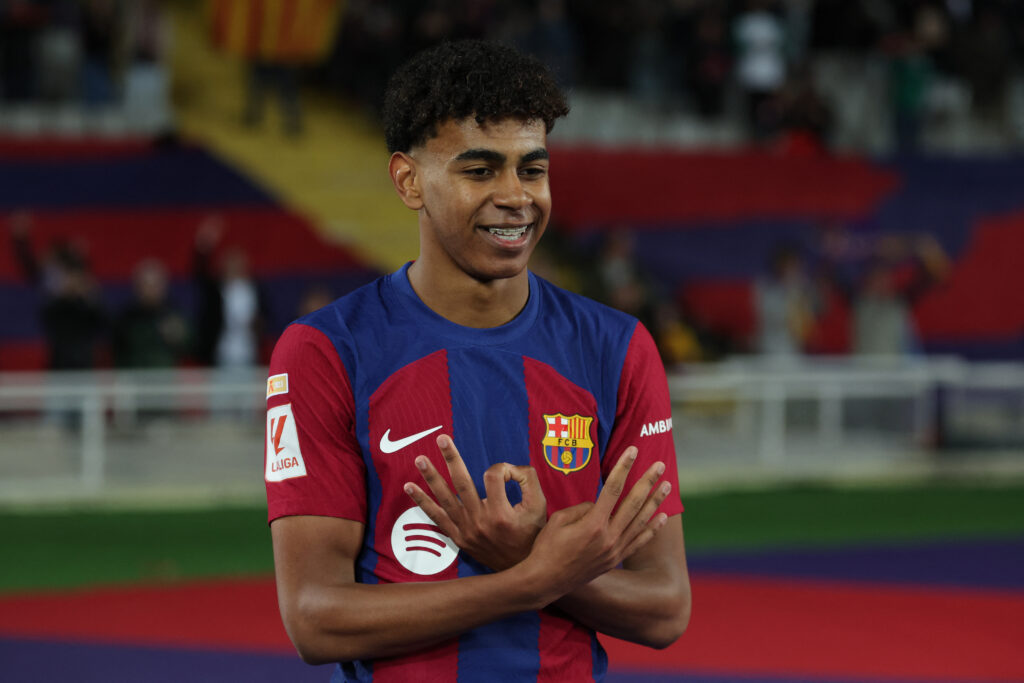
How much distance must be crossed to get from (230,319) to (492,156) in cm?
949

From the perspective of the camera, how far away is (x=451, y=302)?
250cm

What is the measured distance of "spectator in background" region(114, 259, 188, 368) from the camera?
1083 centimetres

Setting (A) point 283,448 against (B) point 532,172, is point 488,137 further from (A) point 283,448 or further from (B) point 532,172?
(A) point 283,448

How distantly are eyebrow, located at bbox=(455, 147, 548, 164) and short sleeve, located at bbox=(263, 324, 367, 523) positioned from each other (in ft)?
1.30

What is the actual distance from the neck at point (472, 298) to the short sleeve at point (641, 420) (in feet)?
0.77

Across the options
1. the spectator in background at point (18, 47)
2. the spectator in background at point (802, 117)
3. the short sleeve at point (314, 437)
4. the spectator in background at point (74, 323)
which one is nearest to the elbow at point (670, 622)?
the short sleeve at point (314, 437)

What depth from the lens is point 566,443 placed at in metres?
2.40

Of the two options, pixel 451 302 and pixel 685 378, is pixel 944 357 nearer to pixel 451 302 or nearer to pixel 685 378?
pixel 685 378

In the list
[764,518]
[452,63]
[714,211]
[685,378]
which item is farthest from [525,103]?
[714,211]

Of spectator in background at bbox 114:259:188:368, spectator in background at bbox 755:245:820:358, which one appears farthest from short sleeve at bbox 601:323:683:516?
spectator in background at bbox 755:245:820:358

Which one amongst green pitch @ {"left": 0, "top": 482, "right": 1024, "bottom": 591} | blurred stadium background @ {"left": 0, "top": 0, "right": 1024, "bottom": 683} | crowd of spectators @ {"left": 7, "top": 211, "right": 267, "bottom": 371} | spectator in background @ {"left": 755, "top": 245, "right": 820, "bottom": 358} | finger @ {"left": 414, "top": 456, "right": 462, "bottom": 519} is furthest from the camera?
spectator in background @ {"left": 755, "top": 245, "right": 820, "bottom": 358}

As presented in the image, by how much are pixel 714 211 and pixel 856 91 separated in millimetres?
3778

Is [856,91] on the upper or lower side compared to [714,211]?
upper

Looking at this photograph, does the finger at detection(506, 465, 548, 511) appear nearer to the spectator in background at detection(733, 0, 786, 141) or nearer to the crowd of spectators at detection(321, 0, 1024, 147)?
the crowd of spectators at detection(321, 0, 1024, 147)
